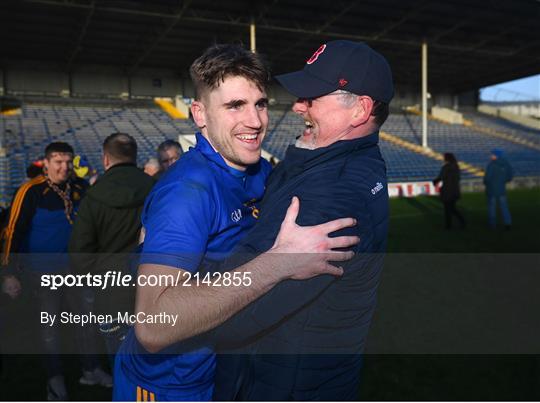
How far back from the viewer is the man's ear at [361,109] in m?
1.53

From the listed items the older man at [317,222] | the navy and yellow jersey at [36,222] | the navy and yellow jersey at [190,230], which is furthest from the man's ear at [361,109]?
the navy and yellow jersey at [36,222]

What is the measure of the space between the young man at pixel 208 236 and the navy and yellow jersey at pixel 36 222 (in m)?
2.16

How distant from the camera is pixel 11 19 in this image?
708 inches

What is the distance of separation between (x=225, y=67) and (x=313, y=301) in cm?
92

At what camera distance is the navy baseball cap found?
1500 millimetres

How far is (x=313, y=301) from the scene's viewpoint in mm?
1397

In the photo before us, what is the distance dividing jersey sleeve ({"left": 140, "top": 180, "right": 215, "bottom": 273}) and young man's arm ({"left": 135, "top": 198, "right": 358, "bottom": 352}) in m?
0.04

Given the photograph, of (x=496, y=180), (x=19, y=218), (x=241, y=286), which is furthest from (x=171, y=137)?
(x=241, y=286)

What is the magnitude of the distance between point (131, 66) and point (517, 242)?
80.6 ft

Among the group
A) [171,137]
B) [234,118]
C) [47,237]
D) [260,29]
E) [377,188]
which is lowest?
[47,237]

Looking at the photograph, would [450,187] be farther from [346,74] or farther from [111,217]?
[346,74]

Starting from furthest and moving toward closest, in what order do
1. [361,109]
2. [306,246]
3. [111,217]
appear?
[111,217], [361,109], [306,246]

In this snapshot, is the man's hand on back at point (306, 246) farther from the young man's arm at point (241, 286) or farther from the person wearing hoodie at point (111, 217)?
the person wearing hoodie at point (111, 217)

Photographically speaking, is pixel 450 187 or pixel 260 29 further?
pixel 260 29
